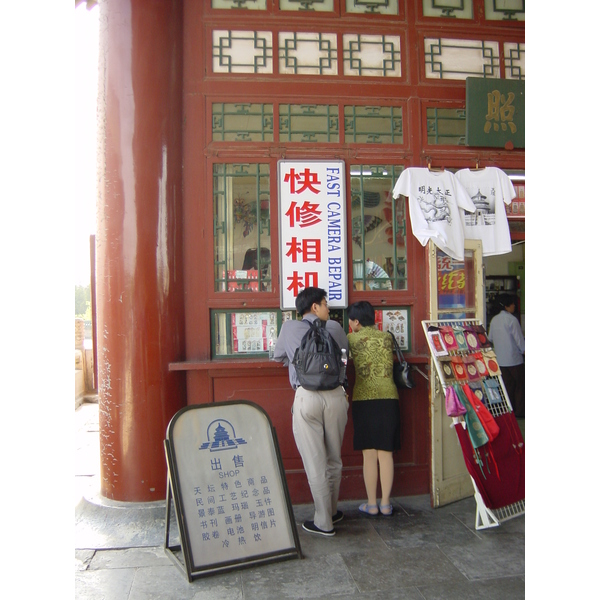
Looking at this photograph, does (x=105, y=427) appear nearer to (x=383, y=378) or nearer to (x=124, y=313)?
(x=124, y=313)

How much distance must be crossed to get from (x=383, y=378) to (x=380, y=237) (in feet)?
4.46

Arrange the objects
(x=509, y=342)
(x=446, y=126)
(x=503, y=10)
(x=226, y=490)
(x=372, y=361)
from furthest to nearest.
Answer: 1. (x=509, y=342)
2. (x=503, y=10)
3. (x=446, y=126)
4. (x=372, y=361)
5. (x=226, y=490)

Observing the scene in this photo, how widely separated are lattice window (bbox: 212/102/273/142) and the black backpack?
1924 millimetres

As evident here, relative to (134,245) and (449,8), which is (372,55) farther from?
(134,245)

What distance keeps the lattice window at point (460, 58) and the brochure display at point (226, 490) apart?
3.55 metres

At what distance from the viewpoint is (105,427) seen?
4719 millimetres

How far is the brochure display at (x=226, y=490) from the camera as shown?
350 centimetres

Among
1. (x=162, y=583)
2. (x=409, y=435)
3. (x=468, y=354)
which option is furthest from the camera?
(x=409, y=435)

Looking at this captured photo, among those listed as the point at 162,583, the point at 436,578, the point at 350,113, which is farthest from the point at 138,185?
the point at 436,578

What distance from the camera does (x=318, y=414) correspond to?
4.04 meters

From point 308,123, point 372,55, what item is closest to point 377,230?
point 308,123

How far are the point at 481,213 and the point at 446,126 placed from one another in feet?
2.89

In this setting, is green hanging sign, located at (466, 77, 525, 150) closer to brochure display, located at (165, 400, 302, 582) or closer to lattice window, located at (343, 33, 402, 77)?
lattice window, located at (343, 33, 402, 77)

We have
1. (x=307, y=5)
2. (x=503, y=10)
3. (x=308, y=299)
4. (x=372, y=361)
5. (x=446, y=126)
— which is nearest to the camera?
(x=308, y=299)
